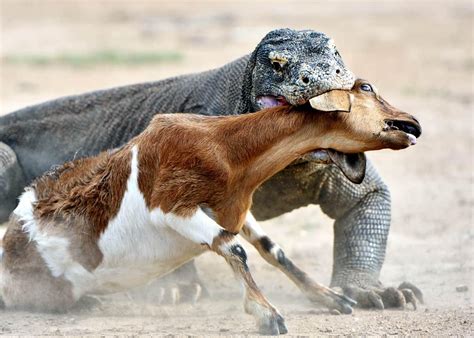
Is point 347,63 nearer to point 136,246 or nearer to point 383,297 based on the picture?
point 383,297

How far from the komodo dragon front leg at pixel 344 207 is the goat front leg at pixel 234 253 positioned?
1778 mm

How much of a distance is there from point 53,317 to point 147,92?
270 cm

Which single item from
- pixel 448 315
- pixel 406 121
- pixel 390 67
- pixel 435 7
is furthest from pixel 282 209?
pixel 435 7

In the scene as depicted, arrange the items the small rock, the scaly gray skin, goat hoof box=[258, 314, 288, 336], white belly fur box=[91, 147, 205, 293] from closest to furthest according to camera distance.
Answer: goat hoof box=[258, 314, 288, 336], white belly fur box=[91, 147, 205, 293], the scaly gray skin, the small rock

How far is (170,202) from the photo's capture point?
6883mm

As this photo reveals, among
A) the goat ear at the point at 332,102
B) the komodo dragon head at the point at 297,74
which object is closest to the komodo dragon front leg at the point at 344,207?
the komodo dragon head at the point at 297,74

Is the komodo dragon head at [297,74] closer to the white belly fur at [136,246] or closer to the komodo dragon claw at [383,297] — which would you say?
the white belly fur at [136,246]

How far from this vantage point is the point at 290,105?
6840 mm

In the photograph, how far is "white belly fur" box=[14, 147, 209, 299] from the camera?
717 cm

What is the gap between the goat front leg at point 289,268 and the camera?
7629 millimetres

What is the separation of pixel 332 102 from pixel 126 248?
1683 millimetres

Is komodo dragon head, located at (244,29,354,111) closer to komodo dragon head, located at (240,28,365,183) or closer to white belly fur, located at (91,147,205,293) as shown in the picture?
komodo dragon head, located at (240,28,365,183)

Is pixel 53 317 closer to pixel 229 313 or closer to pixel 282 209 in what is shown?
pixel 229 313

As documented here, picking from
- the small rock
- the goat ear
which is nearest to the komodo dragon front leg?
the small rock
